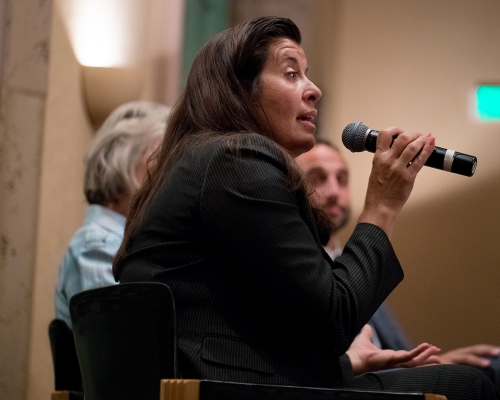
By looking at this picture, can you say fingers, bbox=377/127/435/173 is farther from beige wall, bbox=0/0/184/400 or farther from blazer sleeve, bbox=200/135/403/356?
beige wall, bbox=0/0/184/400

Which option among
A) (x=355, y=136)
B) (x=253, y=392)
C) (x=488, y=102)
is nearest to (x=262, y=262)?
(x=253, y=392)

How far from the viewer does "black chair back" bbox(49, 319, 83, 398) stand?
1.62m

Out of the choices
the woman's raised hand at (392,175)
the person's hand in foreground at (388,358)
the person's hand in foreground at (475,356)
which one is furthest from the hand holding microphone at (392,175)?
the person's hand in foreground at (475,356)

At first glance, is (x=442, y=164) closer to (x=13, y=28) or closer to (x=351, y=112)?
(x=13, y=28)

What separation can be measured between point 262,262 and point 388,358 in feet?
1.77

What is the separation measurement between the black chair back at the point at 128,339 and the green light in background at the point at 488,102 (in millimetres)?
3110

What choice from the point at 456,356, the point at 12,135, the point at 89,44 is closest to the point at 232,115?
the point at 456,356

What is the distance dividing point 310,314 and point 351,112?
10.3 feet

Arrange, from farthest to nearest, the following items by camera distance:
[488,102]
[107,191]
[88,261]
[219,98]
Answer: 1. [488,102]
2. [107,191]
3. [88,261]
4. [219,98]

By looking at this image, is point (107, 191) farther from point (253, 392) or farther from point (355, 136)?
point (253, 392)

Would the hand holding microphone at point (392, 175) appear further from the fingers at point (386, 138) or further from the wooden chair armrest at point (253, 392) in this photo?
the wooden chair armrest at point (253, 392)

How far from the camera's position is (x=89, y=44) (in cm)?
298

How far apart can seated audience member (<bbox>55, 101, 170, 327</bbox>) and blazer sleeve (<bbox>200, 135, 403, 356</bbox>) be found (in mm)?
926

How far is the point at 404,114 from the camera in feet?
13.2
